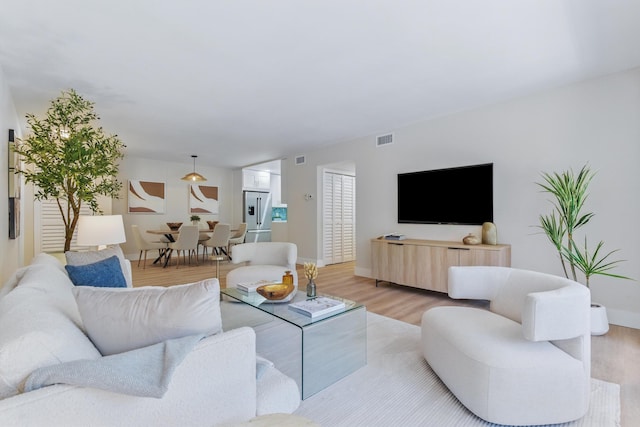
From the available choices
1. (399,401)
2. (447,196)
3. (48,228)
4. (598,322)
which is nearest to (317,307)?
(399,401)

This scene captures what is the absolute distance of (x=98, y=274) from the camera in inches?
83.9

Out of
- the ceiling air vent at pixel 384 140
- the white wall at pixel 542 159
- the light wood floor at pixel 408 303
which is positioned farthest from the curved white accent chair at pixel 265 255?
the ceiling air vent at pixel 384 140

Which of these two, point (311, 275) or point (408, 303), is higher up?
point (311, 275)

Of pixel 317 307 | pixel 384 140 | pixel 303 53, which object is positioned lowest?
pixel 317 307

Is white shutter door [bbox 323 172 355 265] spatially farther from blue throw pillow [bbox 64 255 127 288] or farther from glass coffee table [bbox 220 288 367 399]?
blue throw pillow [bbox 64 255 127 288]

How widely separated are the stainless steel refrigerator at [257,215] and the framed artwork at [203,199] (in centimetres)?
83

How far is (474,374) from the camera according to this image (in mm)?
1657

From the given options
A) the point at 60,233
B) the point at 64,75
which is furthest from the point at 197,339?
the point at 60,233

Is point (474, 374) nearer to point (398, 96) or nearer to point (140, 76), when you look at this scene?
point (398, 96)

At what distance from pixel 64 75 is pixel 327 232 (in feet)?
15.2

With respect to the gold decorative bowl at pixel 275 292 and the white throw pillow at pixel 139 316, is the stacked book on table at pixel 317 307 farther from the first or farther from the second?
the white throw pillow at pixel 139 316

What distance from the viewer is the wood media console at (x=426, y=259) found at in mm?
3578

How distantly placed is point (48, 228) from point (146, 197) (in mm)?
1858

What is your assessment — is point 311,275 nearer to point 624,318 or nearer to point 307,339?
point 307,339
